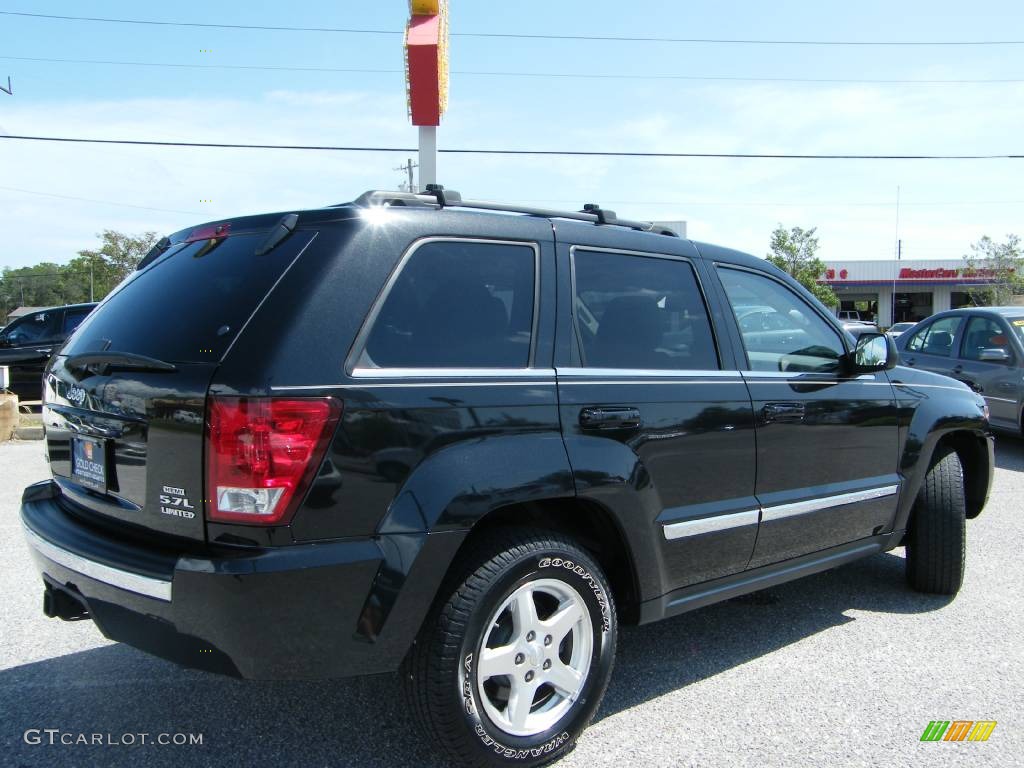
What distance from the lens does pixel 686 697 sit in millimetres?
3299

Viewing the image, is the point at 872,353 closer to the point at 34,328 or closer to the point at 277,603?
the point at 277,603

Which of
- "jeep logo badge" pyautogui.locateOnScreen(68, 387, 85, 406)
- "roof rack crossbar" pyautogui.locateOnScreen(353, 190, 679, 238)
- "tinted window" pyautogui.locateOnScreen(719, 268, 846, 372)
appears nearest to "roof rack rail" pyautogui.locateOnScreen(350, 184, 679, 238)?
"roof rack crossbar" pyautogui.locateOnScreen(353, 190, 679, 238)

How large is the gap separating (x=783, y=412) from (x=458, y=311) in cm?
165

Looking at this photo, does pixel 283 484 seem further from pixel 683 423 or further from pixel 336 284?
pixel 683 423

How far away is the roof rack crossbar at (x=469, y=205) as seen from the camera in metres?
2.69

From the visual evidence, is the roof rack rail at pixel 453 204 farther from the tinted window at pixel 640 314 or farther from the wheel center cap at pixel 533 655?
the wheel center cap at pixel 533 655

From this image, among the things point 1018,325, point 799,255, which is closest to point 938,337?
point 1018,325

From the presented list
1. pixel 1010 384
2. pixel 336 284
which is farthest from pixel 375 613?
pixel 1010 384

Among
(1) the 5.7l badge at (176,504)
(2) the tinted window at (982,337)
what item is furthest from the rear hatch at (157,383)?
(2) the tinted window at (982,337)

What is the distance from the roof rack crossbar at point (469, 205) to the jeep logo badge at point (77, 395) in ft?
3.75

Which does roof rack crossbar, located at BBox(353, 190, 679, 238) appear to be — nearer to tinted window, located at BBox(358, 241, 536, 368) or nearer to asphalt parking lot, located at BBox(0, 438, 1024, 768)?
tinted window, located at BBox(358, 241, 536, 368)

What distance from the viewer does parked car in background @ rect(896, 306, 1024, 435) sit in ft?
28.6

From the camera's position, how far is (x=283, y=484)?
2.24 meters

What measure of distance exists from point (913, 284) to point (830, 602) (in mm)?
55220
